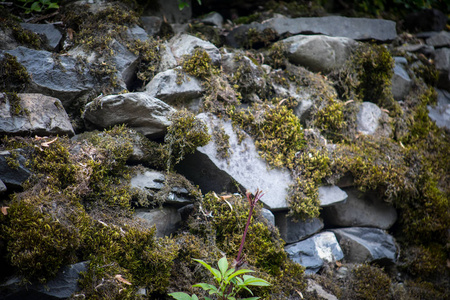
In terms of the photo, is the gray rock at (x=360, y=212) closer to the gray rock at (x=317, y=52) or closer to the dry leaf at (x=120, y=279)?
the gray rock at (x=317, y=52)

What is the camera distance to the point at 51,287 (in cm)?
254

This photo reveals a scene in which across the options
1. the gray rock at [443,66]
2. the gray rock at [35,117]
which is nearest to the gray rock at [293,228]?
the gray rock at [35,117]

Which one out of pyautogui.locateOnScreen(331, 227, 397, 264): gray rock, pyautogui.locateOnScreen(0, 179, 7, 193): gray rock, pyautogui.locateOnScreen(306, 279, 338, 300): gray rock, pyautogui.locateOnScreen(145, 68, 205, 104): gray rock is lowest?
pyautogui.locateOnScreen(331, 227, 397, 264): gray rock

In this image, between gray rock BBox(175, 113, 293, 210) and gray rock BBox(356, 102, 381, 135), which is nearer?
gray rock BBox(175, 113, 293, 210)

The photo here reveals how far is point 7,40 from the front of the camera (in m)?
3.97

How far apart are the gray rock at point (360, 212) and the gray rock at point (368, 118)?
1.17 m

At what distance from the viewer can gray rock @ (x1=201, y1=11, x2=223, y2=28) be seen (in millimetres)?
6086

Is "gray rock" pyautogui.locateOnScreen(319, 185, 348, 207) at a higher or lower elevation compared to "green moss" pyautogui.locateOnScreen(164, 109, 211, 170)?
lower

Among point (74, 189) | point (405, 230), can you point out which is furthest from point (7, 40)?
point (405, 230)

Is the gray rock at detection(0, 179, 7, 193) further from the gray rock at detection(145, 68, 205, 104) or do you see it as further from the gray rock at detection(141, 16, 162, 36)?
the gray rock at detection(141, 16, 162, 36)

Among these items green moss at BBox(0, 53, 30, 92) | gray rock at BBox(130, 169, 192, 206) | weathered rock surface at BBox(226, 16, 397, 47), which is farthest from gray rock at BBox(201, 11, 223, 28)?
gray rock at BBox(130, 169, 192, 206)

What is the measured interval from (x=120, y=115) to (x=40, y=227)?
159 centimetres

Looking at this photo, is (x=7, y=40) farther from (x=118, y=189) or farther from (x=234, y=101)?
(x=234, y=101)

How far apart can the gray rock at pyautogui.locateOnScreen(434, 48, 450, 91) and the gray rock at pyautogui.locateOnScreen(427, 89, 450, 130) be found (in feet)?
0.60
